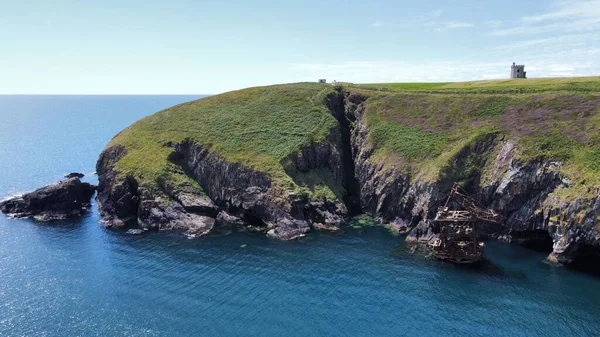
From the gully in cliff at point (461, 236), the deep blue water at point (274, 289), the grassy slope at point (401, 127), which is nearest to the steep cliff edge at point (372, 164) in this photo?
the grassy slope at point (401, 127)

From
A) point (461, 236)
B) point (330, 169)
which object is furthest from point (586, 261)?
point (330, 169)

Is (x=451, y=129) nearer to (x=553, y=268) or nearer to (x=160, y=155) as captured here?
(x=553, y=268)

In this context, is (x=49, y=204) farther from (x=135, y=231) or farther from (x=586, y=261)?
(x=586, y=261)

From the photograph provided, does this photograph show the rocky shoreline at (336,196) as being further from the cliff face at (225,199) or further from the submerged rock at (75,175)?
the submerged rock at (75,175)

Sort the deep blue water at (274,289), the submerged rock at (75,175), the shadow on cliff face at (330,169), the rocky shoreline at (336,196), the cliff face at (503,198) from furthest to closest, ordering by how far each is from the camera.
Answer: the submerged rock at (75,175) < the shadow on cliff face at (330,169) < the rocky shoreline at (336,196) < the cliff face at (503,198) < the deep blue water at (274,289)

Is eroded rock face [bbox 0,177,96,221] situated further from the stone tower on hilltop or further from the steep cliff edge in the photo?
the stone tower on hilltop

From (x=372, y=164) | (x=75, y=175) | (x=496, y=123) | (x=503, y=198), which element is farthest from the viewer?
(x=75, y=175)

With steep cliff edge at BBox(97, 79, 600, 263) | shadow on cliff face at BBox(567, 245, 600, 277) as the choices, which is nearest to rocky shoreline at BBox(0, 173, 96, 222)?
steep cliff edge at BBox(97, 79, 600, 263)
